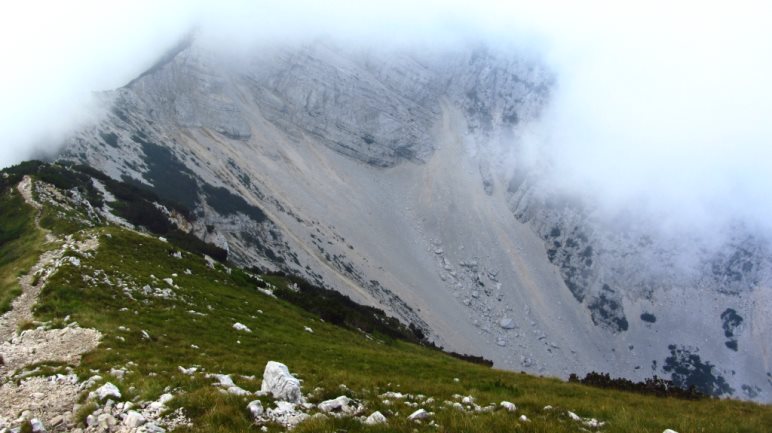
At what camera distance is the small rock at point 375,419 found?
8534 millimetres

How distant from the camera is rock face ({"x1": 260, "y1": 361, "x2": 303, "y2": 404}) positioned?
33.9 feet

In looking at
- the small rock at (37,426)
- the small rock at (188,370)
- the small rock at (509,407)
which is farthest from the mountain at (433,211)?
the small rock at (509,407)

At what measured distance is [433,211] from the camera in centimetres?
14488

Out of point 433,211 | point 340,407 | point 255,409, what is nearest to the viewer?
point 255,409

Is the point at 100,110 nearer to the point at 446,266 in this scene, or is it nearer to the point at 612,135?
the point at 446,266

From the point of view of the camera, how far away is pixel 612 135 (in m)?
188

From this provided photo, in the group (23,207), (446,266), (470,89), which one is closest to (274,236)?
(446,266)

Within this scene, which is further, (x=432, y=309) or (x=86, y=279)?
(x=432, y=309)

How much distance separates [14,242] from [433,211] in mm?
117999

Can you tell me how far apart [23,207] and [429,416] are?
43.9 meters

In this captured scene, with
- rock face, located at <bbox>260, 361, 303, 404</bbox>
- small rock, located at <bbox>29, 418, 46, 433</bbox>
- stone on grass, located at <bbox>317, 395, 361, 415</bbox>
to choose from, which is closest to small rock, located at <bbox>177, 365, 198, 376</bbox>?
rock face, located at <bbox>260, 361, 303, 404</bbox>

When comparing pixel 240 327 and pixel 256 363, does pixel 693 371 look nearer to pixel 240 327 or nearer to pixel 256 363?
pixel 240 327

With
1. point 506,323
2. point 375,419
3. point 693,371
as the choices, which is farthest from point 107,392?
point 693,371

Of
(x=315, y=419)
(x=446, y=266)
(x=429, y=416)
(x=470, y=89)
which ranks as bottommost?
(x=315, y=419)
